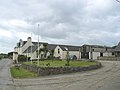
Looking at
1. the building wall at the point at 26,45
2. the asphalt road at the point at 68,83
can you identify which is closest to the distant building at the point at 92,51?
the building wall at the point at 26,45

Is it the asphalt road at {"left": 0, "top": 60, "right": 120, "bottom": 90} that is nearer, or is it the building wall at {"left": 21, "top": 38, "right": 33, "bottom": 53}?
the asphalt road at {"left": 0, "top": 60, "right": 120, "bottom": 90}

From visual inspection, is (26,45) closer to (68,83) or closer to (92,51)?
Result: (92,51)

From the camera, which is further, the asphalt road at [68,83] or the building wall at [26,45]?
the building wall at [26,45]

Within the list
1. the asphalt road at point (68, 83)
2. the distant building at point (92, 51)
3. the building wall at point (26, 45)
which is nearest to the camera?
the asphalt road at point (68, 83)

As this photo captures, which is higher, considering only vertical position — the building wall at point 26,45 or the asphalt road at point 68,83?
the building wall at point 26,45

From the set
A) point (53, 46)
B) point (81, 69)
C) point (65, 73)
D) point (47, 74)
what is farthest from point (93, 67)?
point (53, 46)

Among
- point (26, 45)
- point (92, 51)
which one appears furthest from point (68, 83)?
point (26, 45)

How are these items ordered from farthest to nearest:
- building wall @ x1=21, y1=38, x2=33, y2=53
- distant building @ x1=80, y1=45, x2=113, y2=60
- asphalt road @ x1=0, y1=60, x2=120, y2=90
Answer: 1. building wall @ x1=21, y1=38, x2=33, y2=53
2. distant building @ x1=80, y1=45, x2=113, y2=60
3. asphalt road @ x1=0, y1=60, x2=120, y2=90

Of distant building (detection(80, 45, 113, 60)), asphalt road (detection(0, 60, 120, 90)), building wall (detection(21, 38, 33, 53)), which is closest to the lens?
asphalt road (detection(0, 60, 120, 90))

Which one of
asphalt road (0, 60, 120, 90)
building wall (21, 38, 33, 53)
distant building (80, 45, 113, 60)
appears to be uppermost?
building wall (21, 38, 33, 53)

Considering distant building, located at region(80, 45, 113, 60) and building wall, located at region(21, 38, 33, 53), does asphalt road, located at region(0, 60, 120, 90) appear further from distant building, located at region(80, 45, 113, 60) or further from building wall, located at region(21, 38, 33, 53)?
building wall, located at region(21, 38, 33, 53)

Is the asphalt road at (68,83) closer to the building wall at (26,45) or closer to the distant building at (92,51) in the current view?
the distant building at (92,51)

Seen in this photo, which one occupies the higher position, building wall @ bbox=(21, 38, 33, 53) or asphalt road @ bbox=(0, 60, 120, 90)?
building wall @ bbox=(21, 38, 33, 53)

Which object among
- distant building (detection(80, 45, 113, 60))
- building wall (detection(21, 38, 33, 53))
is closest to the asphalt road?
distant building (detection(80, 45, 113, 60))
